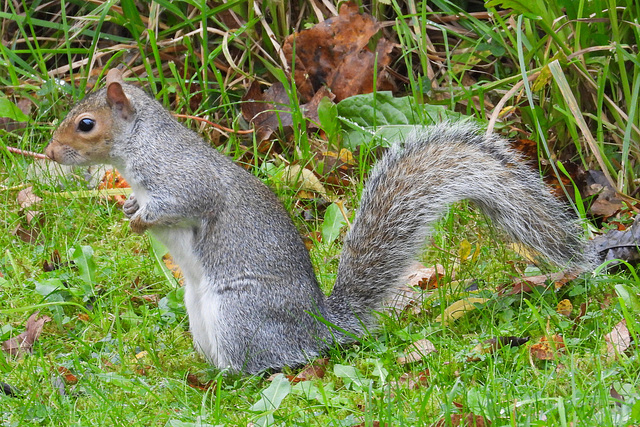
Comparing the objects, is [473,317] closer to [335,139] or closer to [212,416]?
[212,416]

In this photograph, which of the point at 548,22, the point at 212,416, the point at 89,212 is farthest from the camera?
the point at 89,212

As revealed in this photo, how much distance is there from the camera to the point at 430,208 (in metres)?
2.49

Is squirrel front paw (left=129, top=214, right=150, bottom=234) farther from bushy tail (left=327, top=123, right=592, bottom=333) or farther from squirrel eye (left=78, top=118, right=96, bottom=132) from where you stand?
bushy tail (left=327, top=123, right=592, bottom=333)

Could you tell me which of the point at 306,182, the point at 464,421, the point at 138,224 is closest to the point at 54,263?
the point at 138,224

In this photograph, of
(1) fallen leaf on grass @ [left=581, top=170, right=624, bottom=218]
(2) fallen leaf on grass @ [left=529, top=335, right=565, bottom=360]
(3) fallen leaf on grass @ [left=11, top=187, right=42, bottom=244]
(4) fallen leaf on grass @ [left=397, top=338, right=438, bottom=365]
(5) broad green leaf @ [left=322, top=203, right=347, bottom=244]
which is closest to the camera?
(2) fallen leaf on grass @ [left=529, top=335, right=565, bottom=360]

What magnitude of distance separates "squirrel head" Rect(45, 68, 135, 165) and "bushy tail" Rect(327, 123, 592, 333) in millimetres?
783

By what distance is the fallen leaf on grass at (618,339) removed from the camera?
2133 mm

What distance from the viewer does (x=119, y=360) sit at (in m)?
2.54

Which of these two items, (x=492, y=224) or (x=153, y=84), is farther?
(x=153, y=84)

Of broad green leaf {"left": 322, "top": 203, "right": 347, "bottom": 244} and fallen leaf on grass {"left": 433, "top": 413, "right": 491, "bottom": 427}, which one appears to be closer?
fallen leaf on grass {"left": 433, "top": 413, "right": 491, "bottom": 427}

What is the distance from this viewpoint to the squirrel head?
8.67 ft

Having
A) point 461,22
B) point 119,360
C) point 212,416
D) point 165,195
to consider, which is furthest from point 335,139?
point 212,416

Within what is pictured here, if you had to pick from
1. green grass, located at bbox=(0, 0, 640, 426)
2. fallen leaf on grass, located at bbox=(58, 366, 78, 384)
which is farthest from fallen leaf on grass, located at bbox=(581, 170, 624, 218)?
fallen leaf on grass, located at bbox=(58, 366, 78, 384)

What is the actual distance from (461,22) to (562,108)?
3.17ft
